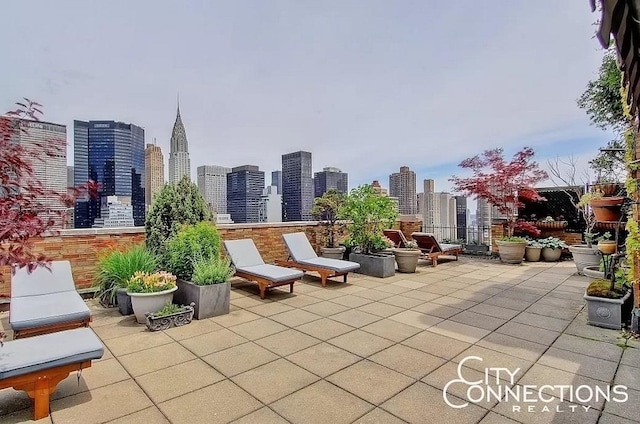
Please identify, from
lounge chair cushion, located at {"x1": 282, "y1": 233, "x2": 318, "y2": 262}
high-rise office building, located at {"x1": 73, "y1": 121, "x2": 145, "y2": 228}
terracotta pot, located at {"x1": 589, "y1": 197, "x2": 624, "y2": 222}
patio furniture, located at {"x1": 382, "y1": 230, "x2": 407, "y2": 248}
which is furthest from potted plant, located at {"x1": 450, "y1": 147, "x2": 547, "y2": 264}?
high-rise office building, located at {"x1": 73, "y1": 121, "x2": 145, "y2": 228}

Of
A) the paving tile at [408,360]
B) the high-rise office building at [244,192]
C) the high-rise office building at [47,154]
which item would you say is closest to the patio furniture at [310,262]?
the high-rise office building at [244,192]

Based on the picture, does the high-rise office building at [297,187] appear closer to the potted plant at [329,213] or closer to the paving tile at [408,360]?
the potted plant at [329,213]

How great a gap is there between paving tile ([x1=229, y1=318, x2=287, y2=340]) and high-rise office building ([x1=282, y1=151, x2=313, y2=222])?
4.92 meters

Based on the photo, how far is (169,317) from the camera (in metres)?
4.40

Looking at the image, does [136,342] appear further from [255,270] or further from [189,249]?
[255,270]

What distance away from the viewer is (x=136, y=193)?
7.08 m

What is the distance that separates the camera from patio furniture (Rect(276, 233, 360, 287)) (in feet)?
22.2

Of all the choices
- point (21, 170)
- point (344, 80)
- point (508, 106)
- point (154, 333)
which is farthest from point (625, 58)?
point (508, 106)

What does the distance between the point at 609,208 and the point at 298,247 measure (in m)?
5.72

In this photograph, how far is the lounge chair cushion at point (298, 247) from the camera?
7480mm

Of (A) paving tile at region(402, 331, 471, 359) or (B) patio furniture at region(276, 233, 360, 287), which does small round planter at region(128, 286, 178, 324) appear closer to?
(B) patio furniture at region(276, 233, 360, 287)

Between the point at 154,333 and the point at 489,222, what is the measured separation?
10677 mm

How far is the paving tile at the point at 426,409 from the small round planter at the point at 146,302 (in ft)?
11.0

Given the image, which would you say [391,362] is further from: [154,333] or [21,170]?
[21,170]
